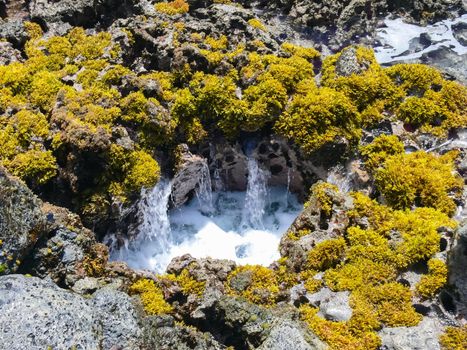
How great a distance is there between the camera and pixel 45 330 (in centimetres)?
847

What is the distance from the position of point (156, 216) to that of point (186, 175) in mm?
1549

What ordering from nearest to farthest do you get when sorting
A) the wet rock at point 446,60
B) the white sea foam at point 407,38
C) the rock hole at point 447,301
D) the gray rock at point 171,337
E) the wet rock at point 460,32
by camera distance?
the gray rock at point 171,337 → the rock hole at point 447,301 → the wet rock at point 446,60 → the white sea foam at point 407,38 → the wet rock at point 460,32

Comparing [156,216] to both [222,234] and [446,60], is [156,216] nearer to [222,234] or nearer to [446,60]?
[222,234]

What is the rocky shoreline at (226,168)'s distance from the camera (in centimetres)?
1070

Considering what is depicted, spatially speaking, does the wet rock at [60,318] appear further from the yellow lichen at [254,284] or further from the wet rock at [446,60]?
the wet rock at [446,60]

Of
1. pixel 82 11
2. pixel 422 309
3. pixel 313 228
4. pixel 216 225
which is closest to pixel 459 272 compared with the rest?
pixel 422 309

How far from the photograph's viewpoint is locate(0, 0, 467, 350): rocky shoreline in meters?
10.7

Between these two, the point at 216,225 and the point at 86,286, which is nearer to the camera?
the point at 86,286

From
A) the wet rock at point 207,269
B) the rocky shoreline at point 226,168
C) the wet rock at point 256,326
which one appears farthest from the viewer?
the wet rock at point 207,269

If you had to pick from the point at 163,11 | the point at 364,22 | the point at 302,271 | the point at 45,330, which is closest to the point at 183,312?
the point at 302,271

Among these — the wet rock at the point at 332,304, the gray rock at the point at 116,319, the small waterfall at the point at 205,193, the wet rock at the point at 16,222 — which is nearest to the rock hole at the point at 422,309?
the wet rock at the point at 332,304

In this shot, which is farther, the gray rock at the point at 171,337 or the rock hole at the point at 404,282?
the rock hole at the point at 404,282

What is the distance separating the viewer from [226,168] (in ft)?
53.9

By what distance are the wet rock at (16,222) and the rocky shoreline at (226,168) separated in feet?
0.12
